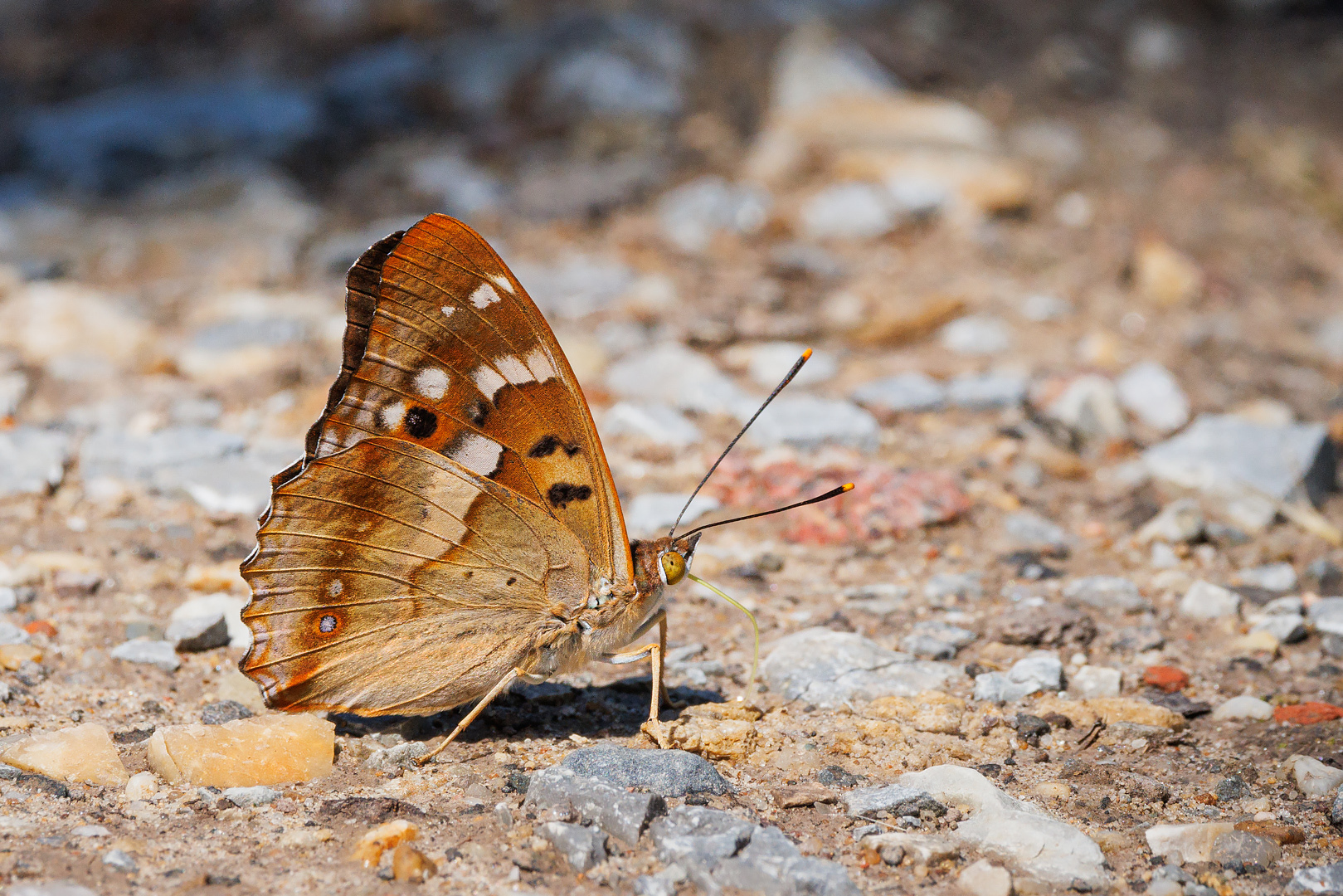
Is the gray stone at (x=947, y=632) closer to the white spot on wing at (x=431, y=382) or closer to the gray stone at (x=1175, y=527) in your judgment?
the gray stone at (x=1175, y=527)

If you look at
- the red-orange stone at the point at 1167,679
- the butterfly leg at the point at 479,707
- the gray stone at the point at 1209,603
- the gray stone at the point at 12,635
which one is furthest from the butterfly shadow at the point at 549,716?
the gray stone at the point at 1209,603

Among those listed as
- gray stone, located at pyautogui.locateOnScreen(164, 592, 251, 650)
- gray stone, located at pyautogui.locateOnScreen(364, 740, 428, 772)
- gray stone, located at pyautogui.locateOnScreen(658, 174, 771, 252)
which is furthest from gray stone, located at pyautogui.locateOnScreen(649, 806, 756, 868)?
gray stone, located at pyautogui.locateOnScreen(658, 174, 771, 252)

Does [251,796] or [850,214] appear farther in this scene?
[850,214]

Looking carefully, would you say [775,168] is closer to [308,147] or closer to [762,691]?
[308,147]

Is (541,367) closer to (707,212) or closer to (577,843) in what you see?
(577,843)

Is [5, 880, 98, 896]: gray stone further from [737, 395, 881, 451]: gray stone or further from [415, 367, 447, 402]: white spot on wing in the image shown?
[737, 395, 881, 451]: gray stone

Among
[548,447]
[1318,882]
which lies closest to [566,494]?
[548,447]

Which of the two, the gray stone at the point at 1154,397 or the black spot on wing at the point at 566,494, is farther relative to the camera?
the gray stone at the point at 1154,397
